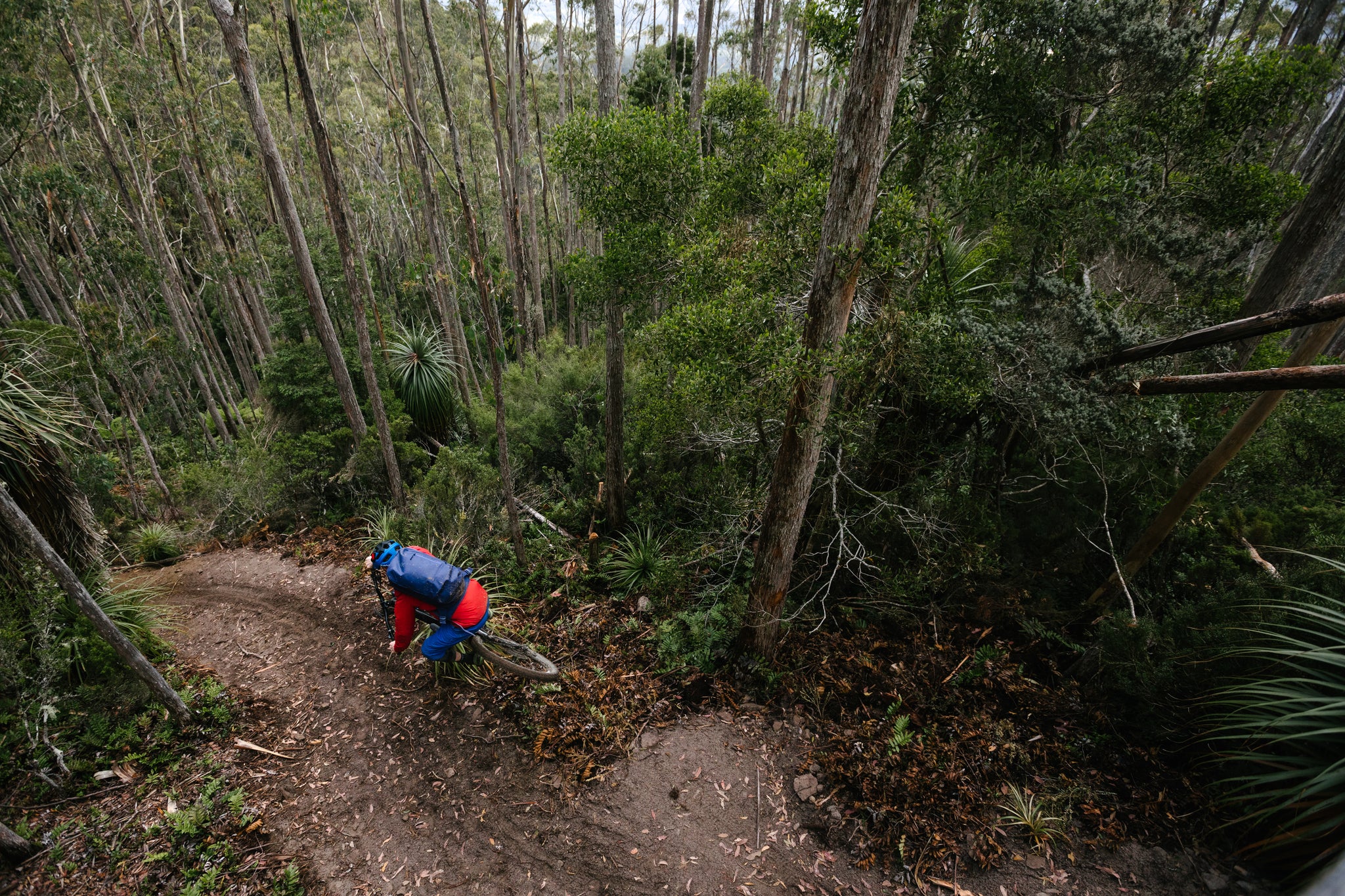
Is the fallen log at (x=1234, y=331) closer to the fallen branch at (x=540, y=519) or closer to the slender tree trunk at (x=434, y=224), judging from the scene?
the fallen branch at (x=540, y=519)

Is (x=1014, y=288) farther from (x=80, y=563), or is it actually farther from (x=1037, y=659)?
(x=80, y=563)

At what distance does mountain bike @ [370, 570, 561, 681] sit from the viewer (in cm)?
527

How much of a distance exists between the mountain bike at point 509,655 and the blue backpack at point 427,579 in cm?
48

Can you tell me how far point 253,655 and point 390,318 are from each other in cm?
1269

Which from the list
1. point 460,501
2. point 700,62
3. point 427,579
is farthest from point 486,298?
point 700,62

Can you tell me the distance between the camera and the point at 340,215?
6.81 m

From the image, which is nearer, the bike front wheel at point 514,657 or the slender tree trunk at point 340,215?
the bike front wheel at point 514,657

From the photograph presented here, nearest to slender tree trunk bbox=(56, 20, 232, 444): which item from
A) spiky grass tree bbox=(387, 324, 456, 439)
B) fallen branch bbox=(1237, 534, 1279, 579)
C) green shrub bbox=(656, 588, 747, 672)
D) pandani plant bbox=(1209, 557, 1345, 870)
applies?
spiky grass tree bbox=(387, 324, 456, 439)

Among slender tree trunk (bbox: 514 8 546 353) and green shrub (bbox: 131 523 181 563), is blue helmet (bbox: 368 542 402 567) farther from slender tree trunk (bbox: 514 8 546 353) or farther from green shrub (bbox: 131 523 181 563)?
slender tree trunk (bbox: 514 8 546 353)

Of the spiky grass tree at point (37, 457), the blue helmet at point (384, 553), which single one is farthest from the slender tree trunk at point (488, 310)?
the spiky grass tree at point (37, 457)

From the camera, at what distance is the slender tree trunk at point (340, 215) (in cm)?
589

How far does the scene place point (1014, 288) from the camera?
16.2ft

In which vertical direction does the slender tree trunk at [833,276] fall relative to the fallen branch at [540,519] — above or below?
above

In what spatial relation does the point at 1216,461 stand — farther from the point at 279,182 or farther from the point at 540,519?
the point at 279,182
